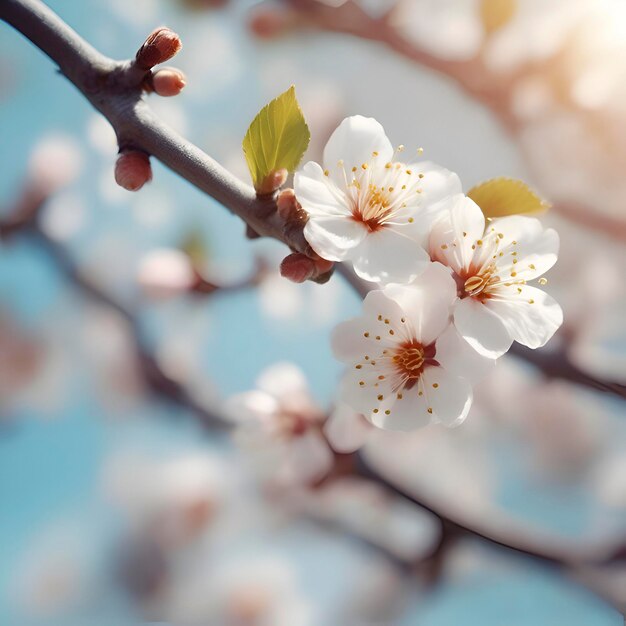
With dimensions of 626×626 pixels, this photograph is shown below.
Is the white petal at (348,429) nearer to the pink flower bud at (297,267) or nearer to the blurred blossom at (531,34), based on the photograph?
the pink flower bud at (297,267)

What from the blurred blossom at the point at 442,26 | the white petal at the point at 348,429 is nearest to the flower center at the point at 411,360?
the white petal at the point at 348,429

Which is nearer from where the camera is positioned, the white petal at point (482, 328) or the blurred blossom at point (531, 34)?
the white petal at point (482, 328)

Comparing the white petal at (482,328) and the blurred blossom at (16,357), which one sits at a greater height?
the blurred blossom at (16,357)

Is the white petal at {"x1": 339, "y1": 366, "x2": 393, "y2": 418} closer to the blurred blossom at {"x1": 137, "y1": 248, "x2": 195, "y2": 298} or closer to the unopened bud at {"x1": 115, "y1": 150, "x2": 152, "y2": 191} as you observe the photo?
the unopened bud at {"x1": 115, "y1": 150, "x2": 152, "y2": 191}

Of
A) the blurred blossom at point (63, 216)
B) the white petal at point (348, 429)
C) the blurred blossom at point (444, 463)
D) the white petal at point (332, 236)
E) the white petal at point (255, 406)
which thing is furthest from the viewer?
the blurred blossom at point (63, 216)

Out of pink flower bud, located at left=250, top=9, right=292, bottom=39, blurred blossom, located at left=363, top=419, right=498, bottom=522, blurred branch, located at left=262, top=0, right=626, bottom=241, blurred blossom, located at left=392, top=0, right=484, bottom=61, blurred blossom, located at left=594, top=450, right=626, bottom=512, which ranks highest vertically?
blurred blossom, located at left=392, top=0, right=484, bottom=61

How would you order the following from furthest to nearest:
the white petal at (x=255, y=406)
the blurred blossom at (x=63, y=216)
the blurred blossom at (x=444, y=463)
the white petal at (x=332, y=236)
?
1. the blurred blossom at (x=63, y=216)
2. the blurred blossom at (x=444, y=463)
3. the white petal at (x=255, y=406)
4. the white petal at (x=332, y=236)

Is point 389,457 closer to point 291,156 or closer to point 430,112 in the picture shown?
point 430,112

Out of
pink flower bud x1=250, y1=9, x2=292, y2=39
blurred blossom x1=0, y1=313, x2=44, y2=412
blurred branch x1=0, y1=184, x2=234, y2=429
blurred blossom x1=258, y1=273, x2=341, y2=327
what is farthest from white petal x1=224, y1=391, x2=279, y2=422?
pink flower bud x1=250, y1=9, x2=292, y2=39
